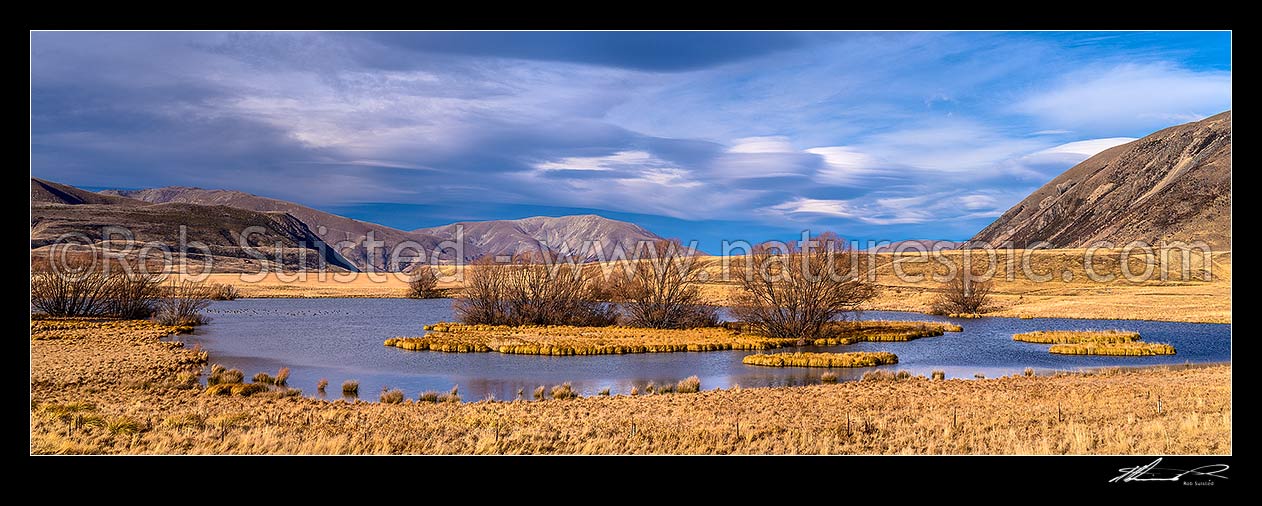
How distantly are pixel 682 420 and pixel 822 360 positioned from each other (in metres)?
20.0

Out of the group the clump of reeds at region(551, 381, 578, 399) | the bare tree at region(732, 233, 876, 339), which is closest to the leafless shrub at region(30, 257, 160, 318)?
the bare tree at region(732, 233, 876, 339)

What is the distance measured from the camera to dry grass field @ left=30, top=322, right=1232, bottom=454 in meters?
14.9

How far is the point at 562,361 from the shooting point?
3806 centimetres

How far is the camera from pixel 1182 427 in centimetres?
1562

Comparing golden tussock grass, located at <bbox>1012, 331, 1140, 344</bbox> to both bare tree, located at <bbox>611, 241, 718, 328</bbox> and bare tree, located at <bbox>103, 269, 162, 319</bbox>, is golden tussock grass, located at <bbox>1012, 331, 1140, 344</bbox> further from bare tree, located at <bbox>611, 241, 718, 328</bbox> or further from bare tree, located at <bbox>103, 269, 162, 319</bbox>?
bare tree, located at <bbox>103, 269, 162, 319</bbox>

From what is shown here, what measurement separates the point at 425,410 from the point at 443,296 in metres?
106

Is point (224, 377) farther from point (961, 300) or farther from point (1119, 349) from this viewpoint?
point (961, 300)

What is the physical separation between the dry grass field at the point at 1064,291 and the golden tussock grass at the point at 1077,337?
20.8m

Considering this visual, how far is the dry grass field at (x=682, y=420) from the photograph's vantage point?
48.7 feet

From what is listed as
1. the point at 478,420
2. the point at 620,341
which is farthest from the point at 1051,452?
the point at 620,341

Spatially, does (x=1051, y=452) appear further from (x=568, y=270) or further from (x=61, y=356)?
(x=568, y=270)

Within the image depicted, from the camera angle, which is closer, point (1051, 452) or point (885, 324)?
point (1051, 452)

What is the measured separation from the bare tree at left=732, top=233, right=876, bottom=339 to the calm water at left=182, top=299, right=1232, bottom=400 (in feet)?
11.3

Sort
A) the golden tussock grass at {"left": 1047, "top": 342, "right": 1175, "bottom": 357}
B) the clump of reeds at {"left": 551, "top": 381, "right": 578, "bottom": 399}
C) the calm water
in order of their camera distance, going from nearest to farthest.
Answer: the clump of reeds at {"left": 551, "top": 381, "right": 578, "bottom": 399} < the calm water < the golden tussock grass at {"left": 1047, "top": 342, "right": 1175, "bottom": 357}
